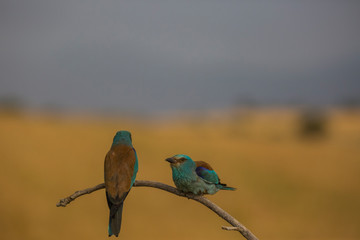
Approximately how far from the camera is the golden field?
19.6 metres

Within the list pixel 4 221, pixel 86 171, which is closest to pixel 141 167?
pixel 86 171

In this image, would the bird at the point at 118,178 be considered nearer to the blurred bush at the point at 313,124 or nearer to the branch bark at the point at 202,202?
the branch bark at the point at 202,202

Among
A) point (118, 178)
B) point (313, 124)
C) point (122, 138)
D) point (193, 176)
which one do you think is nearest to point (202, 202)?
point (193, 176)

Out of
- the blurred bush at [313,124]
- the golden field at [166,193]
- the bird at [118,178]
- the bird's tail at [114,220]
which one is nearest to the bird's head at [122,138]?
the bird at [118,178]

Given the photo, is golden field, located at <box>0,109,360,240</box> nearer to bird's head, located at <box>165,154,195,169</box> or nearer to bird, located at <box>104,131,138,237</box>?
bird, located at <box>104,131,138,237</box>

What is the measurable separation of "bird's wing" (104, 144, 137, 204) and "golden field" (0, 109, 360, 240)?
1556 centimetres

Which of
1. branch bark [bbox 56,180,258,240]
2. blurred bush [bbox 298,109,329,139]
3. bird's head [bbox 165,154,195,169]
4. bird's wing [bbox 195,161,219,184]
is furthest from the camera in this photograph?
blurred bush [bbox 298,109,329,139]

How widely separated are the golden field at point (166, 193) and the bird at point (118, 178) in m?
15.6

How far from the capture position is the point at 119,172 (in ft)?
11.2

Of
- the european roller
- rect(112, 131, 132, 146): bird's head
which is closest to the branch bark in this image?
the european roller

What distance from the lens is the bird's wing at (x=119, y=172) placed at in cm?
332

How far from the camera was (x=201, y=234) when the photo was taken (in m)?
19.8

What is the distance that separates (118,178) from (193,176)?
54 cm

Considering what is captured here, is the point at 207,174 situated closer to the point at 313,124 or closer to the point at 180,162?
the point at 180,162
